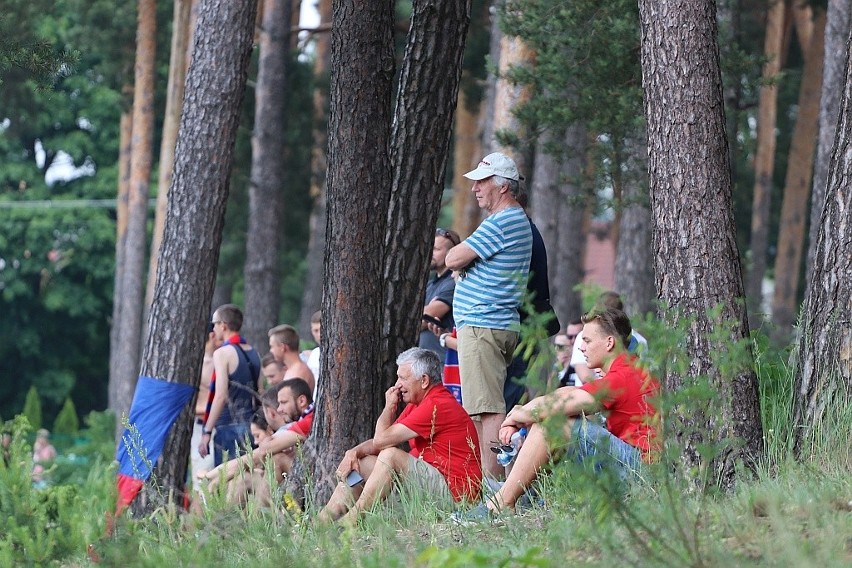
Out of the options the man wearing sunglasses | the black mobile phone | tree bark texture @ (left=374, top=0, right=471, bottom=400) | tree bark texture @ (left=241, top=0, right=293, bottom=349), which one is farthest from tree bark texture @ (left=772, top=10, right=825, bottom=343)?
Answer: the black mobile phone

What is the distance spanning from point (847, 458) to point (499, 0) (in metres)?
9.11

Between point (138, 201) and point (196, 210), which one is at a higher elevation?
point (138, 201)

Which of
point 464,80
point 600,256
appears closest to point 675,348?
point 464,80

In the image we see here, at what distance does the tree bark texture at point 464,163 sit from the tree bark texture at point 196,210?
11.6 m

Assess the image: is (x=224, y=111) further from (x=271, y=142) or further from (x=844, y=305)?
(x=271, y=142)

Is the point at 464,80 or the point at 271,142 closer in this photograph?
the point at 271,142

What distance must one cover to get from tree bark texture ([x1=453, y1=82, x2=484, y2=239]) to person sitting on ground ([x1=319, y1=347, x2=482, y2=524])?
14089mm

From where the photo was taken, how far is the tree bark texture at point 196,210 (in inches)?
370

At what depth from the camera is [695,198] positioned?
5.73 m

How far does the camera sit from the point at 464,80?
873 inches

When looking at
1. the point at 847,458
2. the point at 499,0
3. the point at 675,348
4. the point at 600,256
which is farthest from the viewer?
the point at 600,256

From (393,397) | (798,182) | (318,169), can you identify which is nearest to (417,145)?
(393,397)

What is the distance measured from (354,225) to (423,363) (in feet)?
2.91

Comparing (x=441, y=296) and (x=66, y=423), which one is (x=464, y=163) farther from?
(x=441, y=296)
